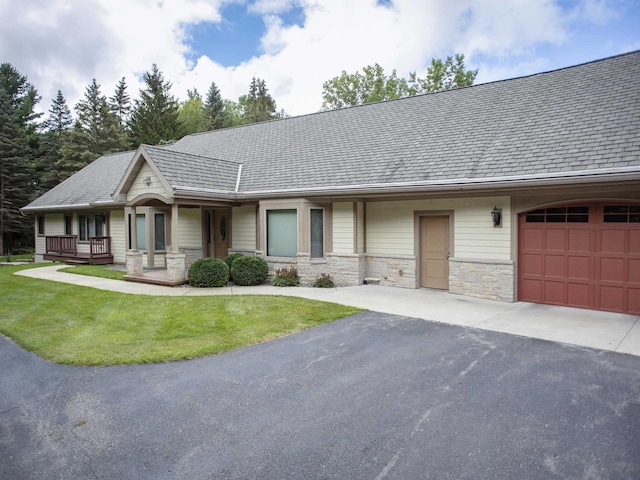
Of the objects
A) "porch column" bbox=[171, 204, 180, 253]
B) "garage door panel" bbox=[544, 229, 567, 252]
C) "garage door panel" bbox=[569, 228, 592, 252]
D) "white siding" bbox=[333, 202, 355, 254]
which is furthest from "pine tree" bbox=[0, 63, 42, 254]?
"garage door panel" bbox=[569, 228, 592, 252]

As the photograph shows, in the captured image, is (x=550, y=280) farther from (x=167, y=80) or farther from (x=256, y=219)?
(x=167, y=80)

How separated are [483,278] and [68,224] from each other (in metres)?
20.5

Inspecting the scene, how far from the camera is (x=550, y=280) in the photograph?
9148 millimetres

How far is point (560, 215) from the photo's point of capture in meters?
8.94

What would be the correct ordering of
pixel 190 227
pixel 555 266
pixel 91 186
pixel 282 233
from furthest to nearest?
pixel 91 186, pixel 190 227, pixel 282 233, pixel 555 266

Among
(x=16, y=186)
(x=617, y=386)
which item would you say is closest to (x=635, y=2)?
(x=617, y=386)

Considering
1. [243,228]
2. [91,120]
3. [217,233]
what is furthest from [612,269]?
[91,120]

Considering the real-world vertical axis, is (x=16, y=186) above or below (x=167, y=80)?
below

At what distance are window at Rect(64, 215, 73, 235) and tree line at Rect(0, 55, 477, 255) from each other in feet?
33.7

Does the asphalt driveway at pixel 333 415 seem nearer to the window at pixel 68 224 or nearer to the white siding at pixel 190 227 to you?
the white siding at pixel 190 227

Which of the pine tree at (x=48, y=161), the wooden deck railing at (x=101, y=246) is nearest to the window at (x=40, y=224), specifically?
the wooden deck railing at (x=101, y=246)

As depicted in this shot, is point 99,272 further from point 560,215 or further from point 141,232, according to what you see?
point 560,215

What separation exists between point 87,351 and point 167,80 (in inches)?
1620

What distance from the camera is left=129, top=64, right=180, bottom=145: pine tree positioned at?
38562 millimetres
